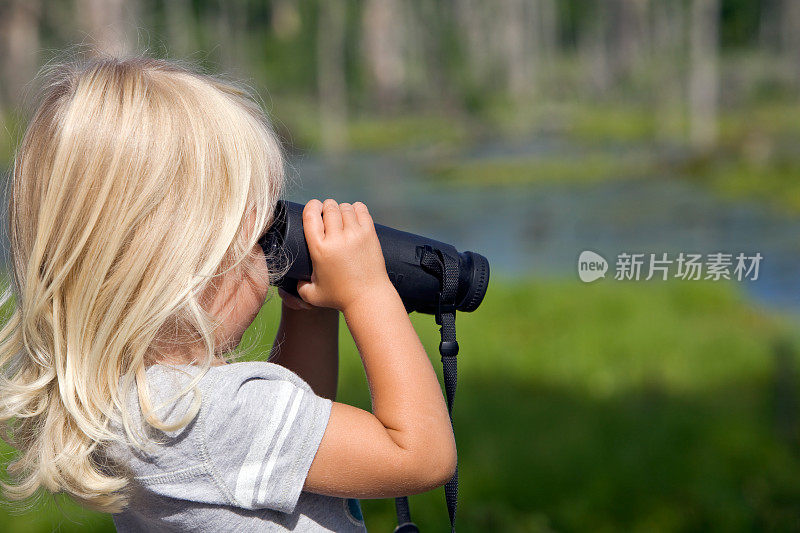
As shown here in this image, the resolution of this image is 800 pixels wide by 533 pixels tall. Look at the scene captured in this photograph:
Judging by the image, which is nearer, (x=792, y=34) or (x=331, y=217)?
(x=331, y=217)


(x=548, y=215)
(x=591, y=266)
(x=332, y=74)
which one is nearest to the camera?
(x=591, y=266)

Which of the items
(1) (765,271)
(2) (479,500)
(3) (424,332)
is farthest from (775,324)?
(2) (479,500)

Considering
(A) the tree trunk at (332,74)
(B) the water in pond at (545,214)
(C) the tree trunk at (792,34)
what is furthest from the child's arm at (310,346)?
(C) the tree trunk at (792,34)

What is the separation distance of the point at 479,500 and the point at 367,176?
7.78ft

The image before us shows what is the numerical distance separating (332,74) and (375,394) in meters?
3.58

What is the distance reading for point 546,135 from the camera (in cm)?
407

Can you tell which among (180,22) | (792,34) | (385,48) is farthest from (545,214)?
(180,22)

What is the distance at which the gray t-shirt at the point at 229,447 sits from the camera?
70cm

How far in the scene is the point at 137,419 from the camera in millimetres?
707

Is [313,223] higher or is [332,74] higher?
[332,74]

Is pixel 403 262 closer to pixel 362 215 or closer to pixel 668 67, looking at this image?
pixel 362 215

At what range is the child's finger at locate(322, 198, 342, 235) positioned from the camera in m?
0.76

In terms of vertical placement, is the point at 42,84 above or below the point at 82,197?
above

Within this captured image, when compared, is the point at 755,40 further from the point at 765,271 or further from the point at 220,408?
the point at 220,408
